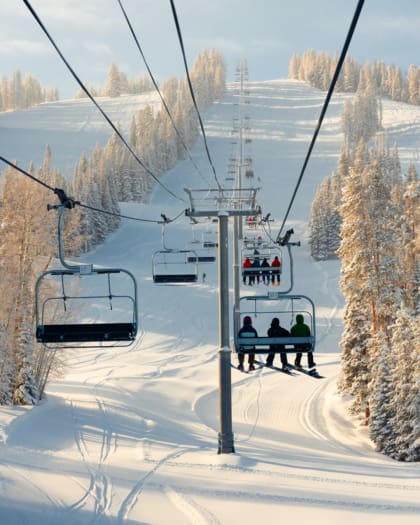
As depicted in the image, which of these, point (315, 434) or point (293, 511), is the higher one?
point (293, 511)

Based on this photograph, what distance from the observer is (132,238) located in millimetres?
86062

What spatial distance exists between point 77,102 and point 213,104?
144ft

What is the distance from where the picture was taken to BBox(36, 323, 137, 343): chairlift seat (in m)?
12.4

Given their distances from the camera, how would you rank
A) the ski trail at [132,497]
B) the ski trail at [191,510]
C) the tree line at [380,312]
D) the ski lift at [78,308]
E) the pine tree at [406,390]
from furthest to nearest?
the tree line at [380,312] < the pine tree at [406,390] < the ski lift at [78,308] < the ski trail at [132,497] < the ski trail at [191,510]

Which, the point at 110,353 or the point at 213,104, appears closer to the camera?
the point at 110,353

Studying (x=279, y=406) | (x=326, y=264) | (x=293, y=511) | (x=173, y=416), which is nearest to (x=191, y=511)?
(x=293, y=511)

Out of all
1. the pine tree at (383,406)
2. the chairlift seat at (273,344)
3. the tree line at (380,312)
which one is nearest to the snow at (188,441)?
the pine tree at (383,406)

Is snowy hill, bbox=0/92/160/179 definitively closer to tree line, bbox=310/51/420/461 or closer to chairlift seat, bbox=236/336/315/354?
tree line, bbox=310/51/420/461

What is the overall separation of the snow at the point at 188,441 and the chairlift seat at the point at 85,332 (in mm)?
3247

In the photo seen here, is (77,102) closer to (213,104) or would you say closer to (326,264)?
(213,104)

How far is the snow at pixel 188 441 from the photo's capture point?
11750 mm

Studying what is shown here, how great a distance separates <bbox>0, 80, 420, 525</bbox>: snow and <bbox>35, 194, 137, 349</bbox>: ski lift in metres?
2.54

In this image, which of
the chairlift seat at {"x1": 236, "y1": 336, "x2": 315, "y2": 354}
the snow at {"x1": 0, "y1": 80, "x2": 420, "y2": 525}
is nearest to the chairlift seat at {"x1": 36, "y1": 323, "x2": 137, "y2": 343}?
the chairlift seat at {"x1": 236, "y1": 336, "x2": 315, "y2": 354}

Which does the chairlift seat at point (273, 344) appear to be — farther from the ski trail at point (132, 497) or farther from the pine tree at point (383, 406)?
the pine tree at point (383, 406)
